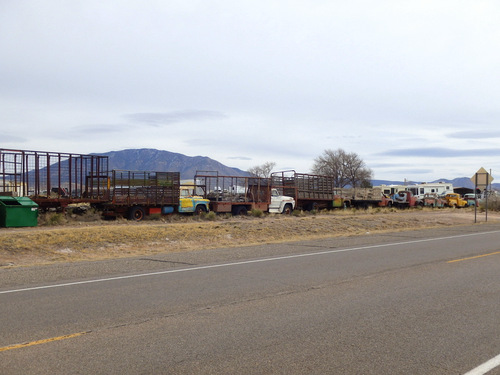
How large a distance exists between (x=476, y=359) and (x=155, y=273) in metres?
7.49

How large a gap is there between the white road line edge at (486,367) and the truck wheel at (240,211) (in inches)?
1100

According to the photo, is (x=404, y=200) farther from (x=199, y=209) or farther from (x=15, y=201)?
(x=15, y=201)

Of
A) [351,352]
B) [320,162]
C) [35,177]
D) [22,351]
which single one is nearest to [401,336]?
[351,352]

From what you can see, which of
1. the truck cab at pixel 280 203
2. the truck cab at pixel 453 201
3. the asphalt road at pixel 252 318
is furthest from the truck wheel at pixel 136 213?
the truck cab at pixel 453 201

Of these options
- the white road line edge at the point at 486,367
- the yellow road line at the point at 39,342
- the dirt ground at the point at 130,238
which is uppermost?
the white road line edge at the point at 486,367

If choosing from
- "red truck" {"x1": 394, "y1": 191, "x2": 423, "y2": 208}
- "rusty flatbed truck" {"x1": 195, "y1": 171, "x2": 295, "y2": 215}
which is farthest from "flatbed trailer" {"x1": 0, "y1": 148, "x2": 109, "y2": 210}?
"red truck" {"x1": 394, "y1": 191, "x2": 423, "y2": 208}

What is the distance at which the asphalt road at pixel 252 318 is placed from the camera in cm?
557

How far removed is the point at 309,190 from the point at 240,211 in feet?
27.1

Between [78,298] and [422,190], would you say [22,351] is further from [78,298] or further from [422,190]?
[422,190]

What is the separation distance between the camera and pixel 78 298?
29.0 feet

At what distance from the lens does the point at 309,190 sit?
40062 millimetres

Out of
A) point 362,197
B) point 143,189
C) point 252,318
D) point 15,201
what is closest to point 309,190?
point 362,197

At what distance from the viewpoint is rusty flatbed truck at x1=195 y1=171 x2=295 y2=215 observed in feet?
108

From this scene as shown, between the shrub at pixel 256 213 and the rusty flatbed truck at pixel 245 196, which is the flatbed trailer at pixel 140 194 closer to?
the rusty flatbed truck at pixel 245 196
